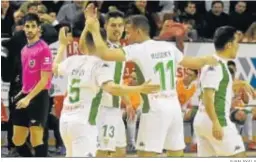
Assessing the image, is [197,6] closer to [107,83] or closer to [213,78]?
[213,78]

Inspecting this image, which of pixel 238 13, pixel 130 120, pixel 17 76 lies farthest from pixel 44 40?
pixel 238 13

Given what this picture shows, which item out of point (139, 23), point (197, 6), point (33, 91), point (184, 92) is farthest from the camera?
point (197, 6)

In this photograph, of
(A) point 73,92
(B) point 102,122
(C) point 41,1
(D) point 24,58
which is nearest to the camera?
(A) point 73,92

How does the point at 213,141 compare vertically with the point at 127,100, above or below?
below

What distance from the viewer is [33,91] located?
35.9ft

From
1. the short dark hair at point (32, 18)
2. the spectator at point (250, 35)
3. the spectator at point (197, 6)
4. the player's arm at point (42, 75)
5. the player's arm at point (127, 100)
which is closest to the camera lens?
the player's arm at point (127, 100)

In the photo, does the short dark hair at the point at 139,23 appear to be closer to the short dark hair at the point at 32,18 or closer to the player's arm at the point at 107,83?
the player's arm at the point at 107,83

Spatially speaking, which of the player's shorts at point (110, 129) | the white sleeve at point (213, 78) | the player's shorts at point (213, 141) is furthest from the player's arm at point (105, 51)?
the player's shorts at point (213, 141)

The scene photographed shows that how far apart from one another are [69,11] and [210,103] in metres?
3.84

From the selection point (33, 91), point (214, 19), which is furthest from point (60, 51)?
point (214, 19)

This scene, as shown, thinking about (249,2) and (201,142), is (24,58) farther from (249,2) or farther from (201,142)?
(249,2)

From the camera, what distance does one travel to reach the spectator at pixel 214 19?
1413cm

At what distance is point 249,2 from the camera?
48.6ft

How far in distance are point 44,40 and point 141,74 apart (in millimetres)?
2054
